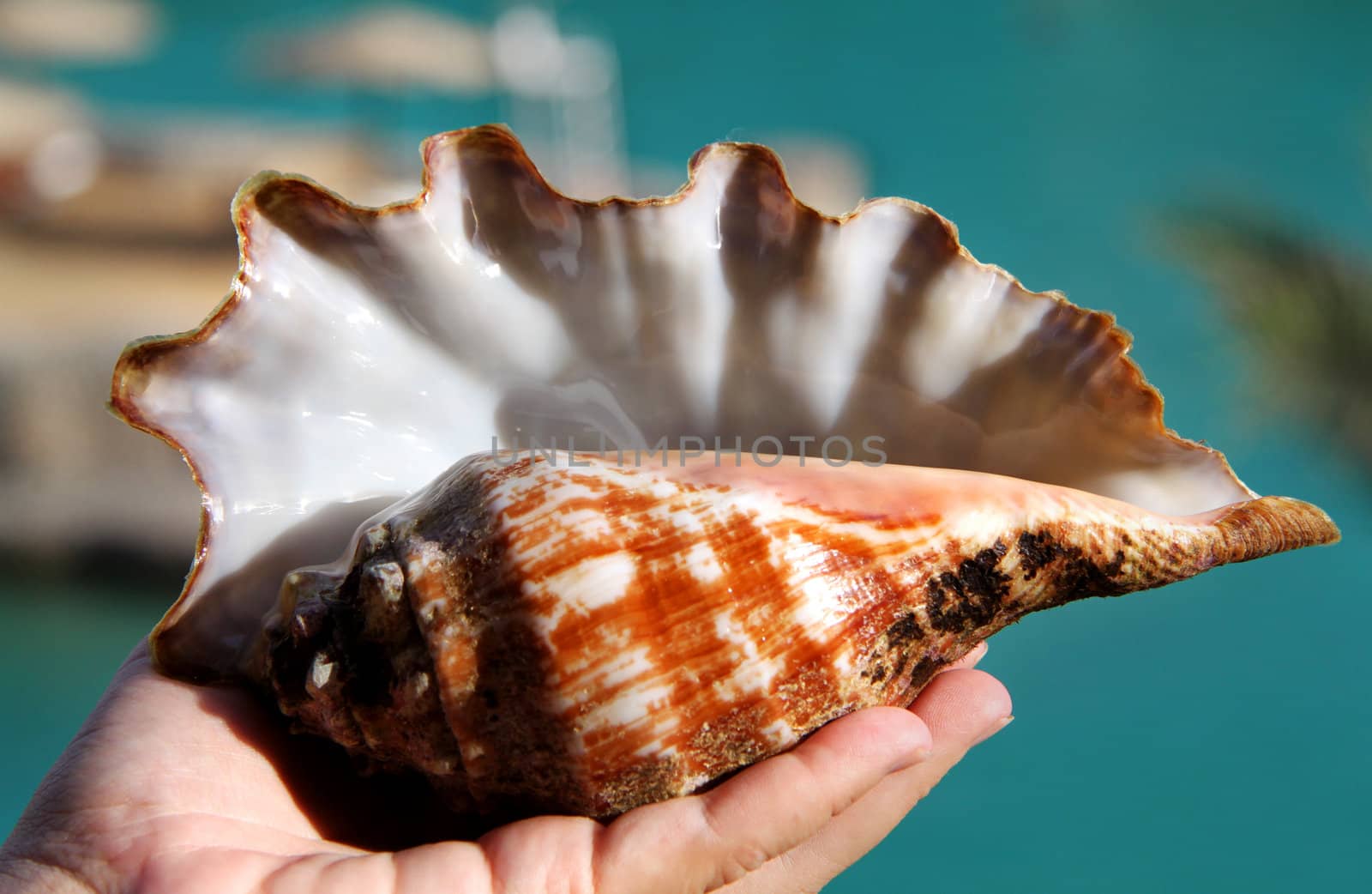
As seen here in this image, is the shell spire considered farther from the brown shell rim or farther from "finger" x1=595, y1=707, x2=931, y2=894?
the brown shell rim

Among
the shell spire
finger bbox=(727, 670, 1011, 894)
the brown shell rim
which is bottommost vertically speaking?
finger bbox=(727, 670, 1011, 894)

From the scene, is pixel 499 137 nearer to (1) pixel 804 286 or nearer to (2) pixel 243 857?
(1) pixel 804 286

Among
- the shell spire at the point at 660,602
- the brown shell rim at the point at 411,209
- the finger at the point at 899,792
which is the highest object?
the brown shell rim at the point at 411,209

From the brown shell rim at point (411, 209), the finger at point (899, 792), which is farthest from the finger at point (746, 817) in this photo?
the brown shell rim at point (411, 209)

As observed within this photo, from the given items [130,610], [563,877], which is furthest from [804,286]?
[130,610]

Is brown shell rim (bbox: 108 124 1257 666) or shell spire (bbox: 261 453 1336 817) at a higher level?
brown shell rim (bbox: 108 124 1257 666)

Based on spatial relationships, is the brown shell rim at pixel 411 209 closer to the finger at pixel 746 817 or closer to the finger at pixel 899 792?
the finger at pixel 899 792

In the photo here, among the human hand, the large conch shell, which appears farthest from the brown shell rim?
the human hand

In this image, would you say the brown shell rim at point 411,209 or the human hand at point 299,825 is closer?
the human hand at point 299,825
